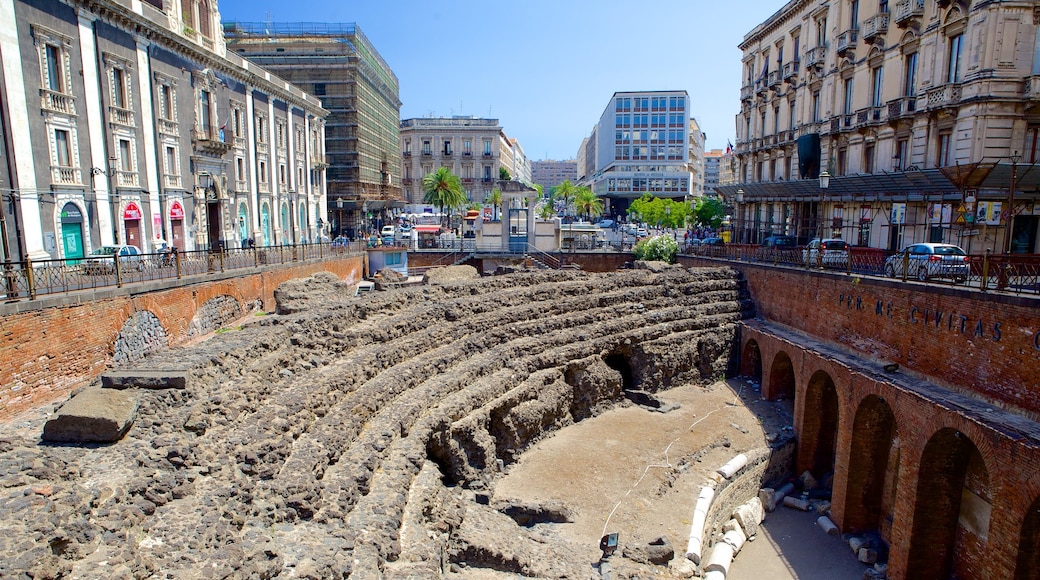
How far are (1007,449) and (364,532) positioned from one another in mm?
11287

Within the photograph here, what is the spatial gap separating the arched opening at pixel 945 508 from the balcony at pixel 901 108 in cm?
1761

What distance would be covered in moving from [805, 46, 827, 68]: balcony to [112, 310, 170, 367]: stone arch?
1312 inches

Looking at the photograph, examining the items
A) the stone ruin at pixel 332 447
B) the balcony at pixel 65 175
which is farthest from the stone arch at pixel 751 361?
the balcony at pixel 65 175

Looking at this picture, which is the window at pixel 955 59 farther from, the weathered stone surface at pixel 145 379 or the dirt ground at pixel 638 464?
the weathered stone surface at pixel 145 379

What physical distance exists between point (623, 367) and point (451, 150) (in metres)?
64.1

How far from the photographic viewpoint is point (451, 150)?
81250 millimetres

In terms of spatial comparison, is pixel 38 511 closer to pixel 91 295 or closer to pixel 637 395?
pixel 91 295

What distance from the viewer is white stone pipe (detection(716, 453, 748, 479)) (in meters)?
15.5

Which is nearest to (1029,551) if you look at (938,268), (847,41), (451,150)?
(938,268)

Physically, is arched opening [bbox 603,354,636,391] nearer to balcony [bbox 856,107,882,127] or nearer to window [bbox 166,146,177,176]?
balcony [bbox 856,107,882,127]

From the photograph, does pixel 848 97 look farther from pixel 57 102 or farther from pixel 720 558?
pixel 57 102

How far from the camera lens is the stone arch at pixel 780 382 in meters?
21.2

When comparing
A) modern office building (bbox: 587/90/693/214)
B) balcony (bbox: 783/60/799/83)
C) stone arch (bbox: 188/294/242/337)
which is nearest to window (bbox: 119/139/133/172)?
stone arch (bbox: 188/294/242/337)

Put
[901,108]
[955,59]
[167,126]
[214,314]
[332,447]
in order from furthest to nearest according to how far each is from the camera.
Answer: [167,126], [901,108], [955,59], [214,314], [332,447]
